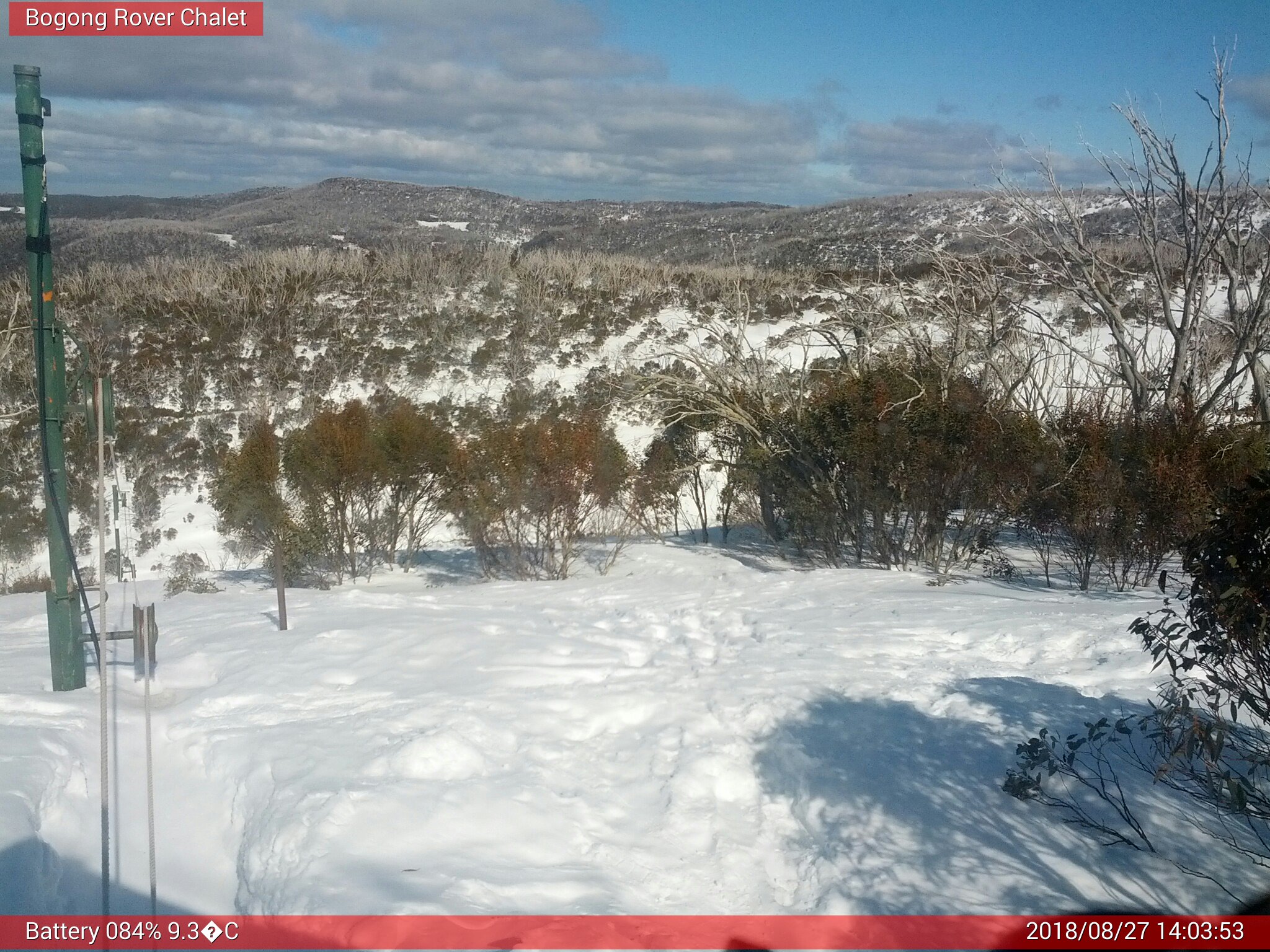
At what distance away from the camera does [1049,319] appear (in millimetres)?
24984

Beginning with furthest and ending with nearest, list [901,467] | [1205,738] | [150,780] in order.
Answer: [901,467] < [150,780] < [1205,738]

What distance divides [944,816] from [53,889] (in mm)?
3779

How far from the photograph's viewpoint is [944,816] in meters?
4.50

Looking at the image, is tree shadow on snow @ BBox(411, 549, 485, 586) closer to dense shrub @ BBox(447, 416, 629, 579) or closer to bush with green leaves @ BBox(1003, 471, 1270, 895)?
dense shrub @ BBox(447, 416, 629, 579)

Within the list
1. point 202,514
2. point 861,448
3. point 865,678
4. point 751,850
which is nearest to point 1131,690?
point 865,678

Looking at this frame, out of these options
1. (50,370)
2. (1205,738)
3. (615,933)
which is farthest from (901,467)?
(50,370)

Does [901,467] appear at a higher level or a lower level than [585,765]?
higher

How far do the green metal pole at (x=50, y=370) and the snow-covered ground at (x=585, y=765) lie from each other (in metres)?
0.38

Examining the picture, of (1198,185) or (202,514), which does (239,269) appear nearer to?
(202,514)

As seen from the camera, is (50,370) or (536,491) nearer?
(50,370)

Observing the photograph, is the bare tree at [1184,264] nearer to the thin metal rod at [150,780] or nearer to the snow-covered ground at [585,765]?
the snow-covered ground at [585,765]

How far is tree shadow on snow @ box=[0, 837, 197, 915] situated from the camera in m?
3.51

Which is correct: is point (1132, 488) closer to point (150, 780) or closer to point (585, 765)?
point (585, 765)

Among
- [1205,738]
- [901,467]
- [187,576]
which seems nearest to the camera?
[1205,738]
